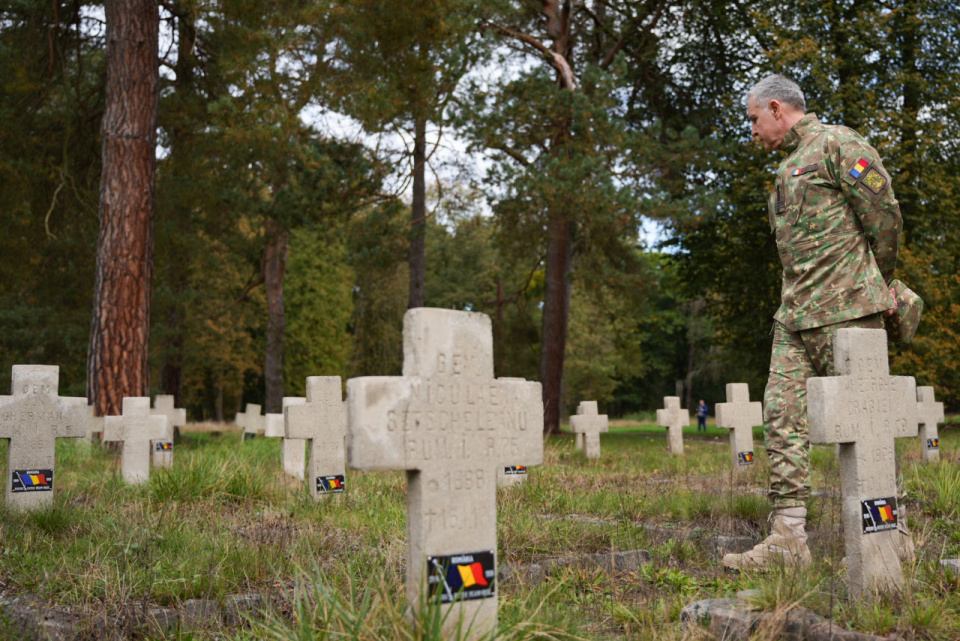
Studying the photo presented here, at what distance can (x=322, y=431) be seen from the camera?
7.03 meters

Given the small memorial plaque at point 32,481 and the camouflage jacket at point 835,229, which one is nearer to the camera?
the camouflage jacket at point 835,229

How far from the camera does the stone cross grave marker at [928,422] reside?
9.85 metres

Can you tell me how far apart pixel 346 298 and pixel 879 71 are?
2373cm

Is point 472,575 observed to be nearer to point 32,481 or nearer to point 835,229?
point 835,229

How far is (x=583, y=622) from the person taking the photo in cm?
341

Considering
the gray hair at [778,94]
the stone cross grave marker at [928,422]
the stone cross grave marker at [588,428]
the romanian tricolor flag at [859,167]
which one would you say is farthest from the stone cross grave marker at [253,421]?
the romanian tricolor flag at [859,167]

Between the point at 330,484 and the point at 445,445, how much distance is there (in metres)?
4.11

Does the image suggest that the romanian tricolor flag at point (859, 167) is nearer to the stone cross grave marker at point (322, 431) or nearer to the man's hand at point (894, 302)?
the man's hand at point (894, 302)

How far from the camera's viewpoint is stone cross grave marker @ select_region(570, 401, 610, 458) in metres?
11.9

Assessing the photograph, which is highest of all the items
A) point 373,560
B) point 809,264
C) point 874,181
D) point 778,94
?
point 778,94

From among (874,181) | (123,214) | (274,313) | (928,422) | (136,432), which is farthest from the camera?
(274,313)

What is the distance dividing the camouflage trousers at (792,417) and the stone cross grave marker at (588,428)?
723cm

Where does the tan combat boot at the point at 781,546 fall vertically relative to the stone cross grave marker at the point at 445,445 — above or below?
below

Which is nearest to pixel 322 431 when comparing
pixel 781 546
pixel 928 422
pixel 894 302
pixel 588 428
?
pixel 781 546
